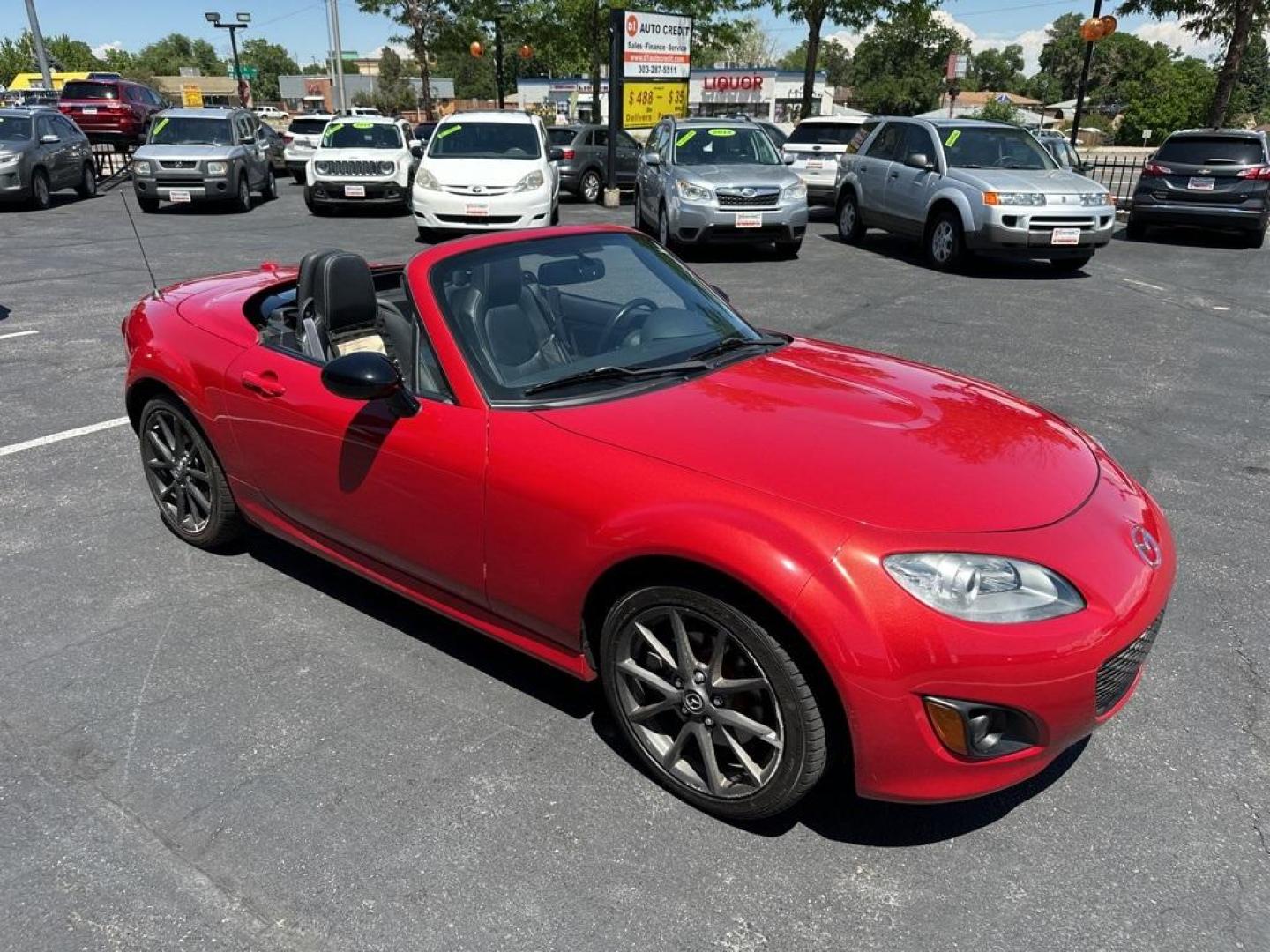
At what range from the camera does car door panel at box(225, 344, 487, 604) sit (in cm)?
295

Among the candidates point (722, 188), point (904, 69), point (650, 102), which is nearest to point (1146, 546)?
point (722, 188)

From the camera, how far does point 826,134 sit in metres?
18.4

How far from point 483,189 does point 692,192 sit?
2.87 metres

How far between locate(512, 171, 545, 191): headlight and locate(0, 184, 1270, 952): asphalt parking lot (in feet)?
29.5

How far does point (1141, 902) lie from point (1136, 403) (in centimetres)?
500

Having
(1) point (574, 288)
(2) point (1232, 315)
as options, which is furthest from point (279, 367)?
(2) point (1232, 315)

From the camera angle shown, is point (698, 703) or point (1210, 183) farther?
point (1210, 183)

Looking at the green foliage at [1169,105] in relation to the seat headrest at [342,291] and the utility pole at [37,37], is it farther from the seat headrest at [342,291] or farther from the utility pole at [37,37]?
the seat headrest at [342,291]

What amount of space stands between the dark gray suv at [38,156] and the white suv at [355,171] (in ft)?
15.9

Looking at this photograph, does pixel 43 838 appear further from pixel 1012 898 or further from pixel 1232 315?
pixel 1232 315

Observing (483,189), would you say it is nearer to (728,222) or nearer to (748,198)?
(728,222)

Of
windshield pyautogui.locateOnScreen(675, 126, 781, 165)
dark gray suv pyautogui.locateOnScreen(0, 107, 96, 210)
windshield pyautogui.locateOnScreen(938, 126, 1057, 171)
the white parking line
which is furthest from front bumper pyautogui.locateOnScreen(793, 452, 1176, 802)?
dark gray suv pyautogui.locateOnScreen(0, 107, 96, 210)

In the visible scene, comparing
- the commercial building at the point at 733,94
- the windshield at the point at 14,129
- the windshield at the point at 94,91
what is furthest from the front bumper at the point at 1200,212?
the commercial building at the point at 733,94

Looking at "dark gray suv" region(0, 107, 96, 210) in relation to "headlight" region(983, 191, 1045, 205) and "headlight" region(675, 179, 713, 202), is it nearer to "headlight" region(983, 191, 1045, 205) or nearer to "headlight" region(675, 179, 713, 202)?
"headlight" region(675, 179, 713, 202)
